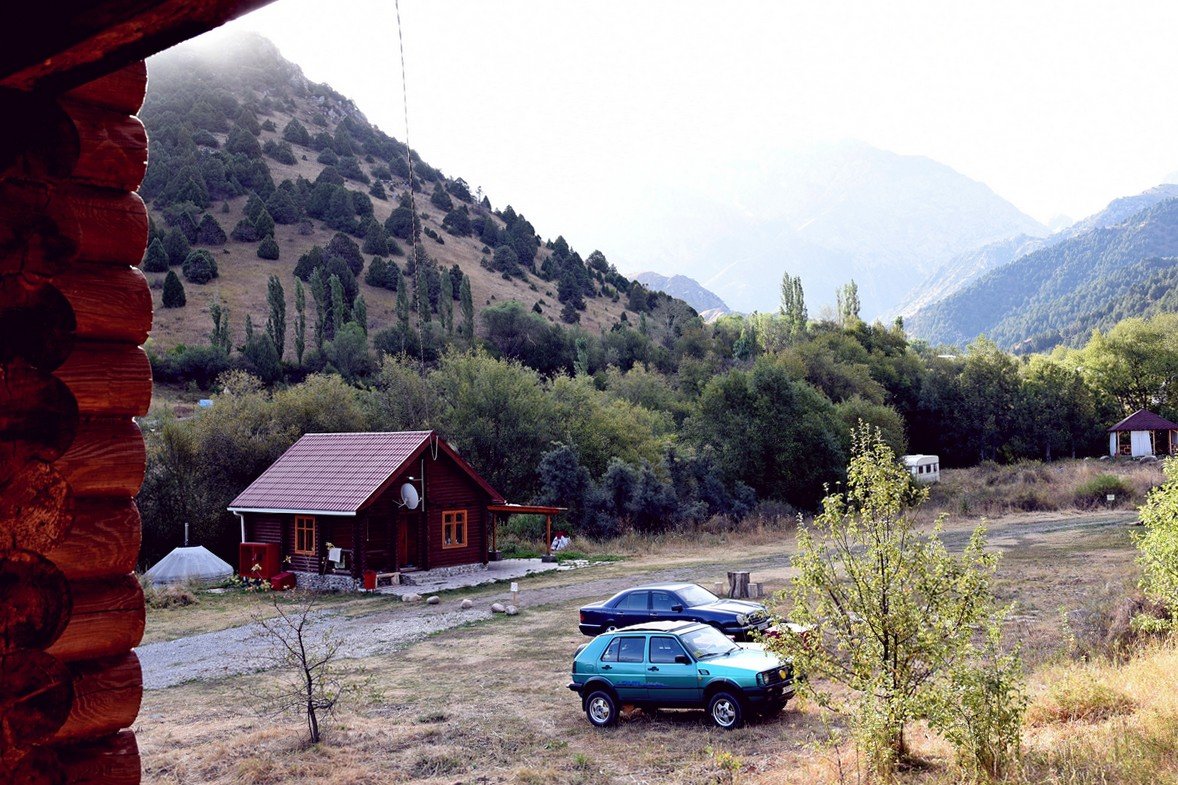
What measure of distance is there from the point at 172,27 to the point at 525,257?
11569 centimetres

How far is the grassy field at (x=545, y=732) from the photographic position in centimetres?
1055

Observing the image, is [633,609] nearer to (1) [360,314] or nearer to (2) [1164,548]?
(2) [1164,548]

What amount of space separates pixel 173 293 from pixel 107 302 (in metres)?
79.3

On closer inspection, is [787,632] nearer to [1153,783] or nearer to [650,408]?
[1153,783]

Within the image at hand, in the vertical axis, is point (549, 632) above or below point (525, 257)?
below

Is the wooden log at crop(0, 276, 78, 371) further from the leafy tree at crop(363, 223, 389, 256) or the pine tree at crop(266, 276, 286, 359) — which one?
the leafy tree at crop(363, 223, 389, 256)

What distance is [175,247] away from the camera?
279 feet

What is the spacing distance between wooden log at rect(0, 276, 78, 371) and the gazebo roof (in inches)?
3263

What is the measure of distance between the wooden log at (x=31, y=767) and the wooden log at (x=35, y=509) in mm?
714

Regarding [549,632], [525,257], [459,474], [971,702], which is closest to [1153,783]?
[971,702]

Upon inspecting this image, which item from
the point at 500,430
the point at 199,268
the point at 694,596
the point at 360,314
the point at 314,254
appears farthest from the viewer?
the point at 314,254

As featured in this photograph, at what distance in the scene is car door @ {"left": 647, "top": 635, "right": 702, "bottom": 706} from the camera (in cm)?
1457

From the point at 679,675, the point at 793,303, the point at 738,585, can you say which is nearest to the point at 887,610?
the point at 679,675

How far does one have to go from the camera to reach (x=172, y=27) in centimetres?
268
